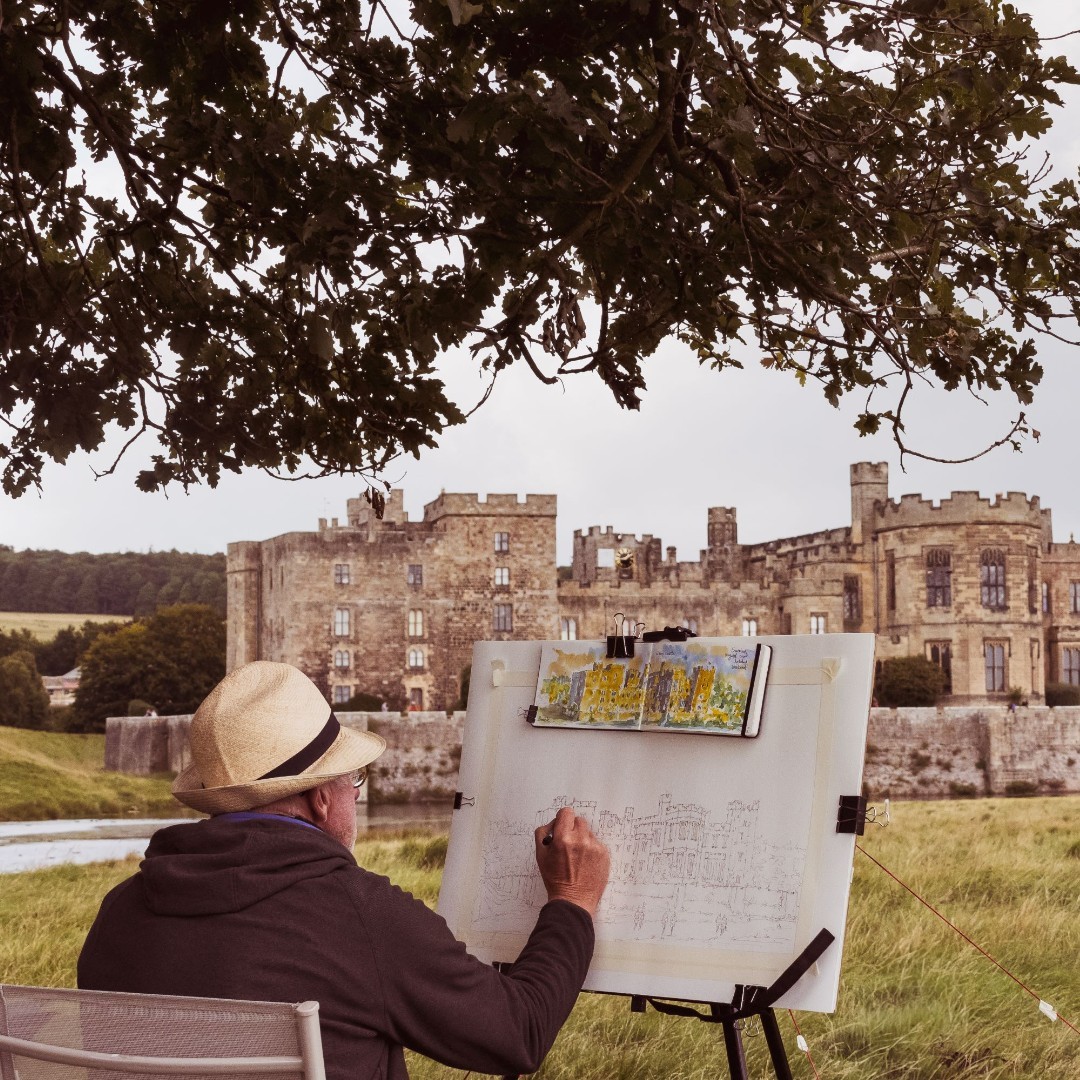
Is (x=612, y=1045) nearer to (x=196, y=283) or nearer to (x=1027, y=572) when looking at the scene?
(x=196, y=283)

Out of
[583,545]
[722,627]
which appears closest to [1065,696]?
[722,627]

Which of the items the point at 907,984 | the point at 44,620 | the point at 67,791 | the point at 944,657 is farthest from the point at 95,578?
the point at 907,984

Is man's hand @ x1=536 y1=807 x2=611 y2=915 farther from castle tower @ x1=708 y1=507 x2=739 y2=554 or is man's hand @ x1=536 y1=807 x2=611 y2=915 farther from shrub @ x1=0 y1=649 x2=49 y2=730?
castle tower @ x1=708 y1=507 x2=739 y2=554

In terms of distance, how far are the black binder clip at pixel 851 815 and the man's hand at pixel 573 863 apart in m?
0.53

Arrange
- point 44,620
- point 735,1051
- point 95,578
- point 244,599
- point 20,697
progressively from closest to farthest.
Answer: point 735,1051 < point 20,697 < point 244,599 < point 44,620 < point 95,578

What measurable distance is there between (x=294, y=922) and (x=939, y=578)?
4091cm

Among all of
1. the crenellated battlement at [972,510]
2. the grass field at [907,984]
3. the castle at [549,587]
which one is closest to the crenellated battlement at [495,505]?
the castle at [549,587]

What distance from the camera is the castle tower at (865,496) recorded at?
43188 millimetres

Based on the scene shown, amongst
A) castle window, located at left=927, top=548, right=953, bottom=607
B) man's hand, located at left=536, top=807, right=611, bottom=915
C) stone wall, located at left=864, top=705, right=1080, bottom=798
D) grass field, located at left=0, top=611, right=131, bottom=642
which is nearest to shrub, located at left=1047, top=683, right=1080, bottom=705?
castle window, located at left=927, top=548, right=953, bottom=607

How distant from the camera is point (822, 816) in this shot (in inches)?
120

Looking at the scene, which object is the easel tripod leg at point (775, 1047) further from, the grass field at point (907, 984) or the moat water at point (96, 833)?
the moat water at point (96, 833)

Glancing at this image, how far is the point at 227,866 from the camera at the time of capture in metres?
2.06

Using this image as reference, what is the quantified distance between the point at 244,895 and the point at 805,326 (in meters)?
3.55

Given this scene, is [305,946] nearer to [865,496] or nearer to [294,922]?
[294,922]
